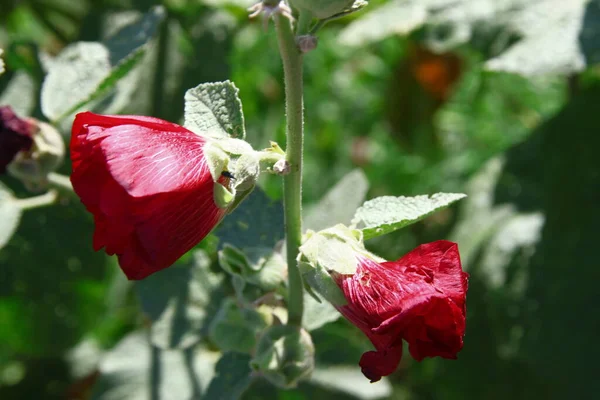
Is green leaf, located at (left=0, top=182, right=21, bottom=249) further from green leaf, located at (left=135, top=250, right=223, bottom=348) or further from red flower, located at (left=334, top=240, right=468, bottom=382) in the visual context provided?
red flower, located at (left=334, top=240, right=468, bottom=382)

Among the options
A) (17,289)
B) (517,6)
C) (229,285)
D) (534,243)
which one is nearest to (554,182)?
(534,243)

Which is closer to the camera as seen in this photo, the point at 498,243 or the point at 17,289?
the point at 17,289

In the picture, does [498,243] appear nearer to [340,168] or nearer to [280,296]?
[340,168]

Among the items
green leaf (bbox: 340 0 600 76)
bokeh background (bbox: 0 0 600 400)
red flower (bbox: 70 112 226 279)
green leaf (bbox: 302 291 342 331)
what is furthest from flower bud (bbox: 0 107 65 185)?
green leaf (bbox: 340 0 600 76)

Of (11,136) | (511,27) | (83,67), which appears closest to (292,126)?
(11,136)

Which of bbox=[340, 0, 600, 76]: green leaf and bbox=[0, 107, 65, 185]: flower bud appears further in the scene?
bbox=[340, 0, 600, 76]: green leaf
